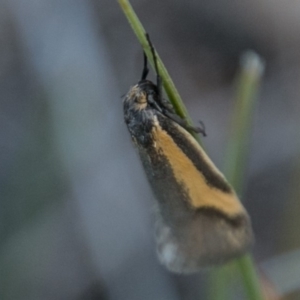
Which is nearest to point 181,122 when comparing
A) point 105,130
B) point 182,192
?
point 182,192

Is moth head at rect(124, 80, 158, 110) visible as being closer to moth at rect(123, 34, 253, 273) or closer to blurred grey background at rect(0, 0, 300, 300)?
moth at rect(123, 34, 253, 273)

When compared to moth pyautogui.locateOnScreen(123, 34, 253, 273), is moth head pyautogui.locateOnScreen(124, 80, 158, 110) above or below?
above

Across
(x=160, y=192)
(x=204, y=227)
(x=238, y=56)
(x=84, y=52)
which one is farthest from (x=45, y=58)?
(x=204, y=227)

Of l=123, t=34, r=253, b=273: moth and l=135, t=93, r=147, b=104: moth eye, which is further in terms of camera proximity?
l=135, t=93, r=147, b=104: moth eye

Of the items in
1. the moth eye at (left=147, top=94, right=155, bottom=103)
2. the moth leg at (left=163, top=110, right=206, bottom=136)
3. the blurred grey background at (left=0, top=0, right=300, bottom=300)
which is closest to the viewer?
the moth leg at (left=163, top=110, right=206, bottom=136)

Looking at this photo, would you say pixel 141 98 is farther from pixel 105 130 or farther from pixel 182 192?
pixel 105 130

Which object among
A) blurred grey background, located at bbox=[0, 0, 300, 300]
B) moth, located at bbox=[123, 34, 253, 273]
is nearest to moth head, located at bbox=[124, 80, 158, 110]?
moth, located at bbox=[123, 34, 253, 273]

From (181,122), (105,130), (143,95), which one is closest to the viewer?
(181,122)
